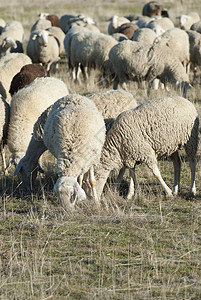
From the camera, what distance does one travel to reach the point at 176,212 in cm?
579

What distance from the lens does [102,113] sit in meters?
7.15

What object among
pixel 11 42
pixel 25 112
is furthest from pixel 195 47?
pixel 25 112

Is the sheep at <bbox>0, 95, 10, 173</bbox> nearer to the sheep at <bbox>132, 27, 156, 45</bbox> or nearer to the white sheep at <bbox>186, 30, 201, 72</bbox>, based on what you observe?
the sheep at <bbox>132, 27, 156, 45</bbox>

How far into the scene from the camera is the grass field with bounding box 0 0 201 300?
13.0 feet

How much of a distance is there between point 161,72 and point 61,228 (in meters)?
7.91

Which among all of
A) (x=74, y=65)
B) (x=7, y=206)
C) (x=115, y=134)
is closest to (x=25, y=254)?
(x=7, y=206)

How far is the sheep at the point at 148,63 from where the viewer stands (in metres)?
12.3

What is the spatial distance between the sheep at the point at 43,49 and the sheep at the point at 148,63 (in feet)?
13.6

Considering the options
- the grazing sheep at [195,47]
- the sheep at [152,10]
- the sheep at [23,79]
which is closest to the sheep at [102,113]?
the sheep at [23,79]

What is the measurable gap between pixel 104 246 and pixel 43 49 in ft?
40.8

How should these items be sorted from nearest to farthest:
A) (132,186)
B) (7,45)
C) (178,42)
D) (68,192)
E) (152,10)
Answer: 1. (68,192)
2. (132,186)
3. (178,42)
4. (7,45)
5. (152,10)

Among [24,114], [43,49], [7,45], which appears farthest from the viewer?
[7,45]

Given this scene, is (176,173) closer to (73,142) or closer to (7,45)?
(73,142)

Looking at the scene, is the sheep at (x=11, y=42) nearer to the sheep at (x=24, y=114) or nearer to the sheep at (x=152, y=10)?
the sheep at (x=24, y=114)
